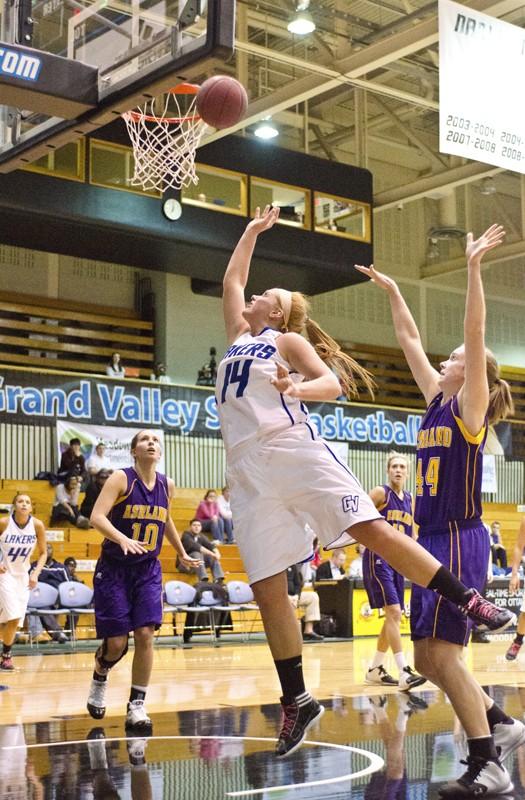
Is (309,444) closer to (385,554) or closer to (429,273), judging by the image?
(385,554)

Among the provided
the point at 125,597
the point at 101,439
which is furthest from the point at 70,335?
the point at 125,597

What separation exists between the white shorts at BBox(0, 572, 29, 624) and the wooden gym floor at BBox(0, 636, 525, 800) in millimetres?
978

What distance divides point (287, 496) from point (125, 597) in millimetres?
2364

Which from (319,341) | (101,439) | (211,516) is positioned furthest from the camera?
(101,439)

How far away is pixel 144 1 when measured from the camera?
689 centimetres

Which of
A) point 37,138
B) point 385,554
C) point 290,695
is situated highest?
point 37,138

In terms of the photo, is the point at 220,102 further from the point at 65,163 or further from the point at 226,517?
the point at 226,517

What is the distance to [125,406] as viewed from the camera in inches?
705

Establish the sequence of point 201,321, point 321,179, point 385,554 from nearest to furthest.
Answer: point 385,554 → point 321,179 → point 201,321

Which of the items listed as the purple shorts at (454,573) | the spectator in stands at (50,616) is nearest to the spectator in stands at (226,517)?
the spectator in stands at (50,616)

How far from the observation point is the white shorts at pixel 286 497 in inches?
171

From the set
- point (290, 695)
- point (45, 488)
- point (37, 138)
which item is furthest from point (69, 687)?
point (45, 488)

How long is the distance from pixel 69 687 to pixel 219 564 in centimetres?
651

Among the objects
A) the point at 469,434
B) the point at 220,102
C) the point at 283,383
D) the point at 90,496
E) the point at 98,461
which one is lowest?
the point at 90,496
